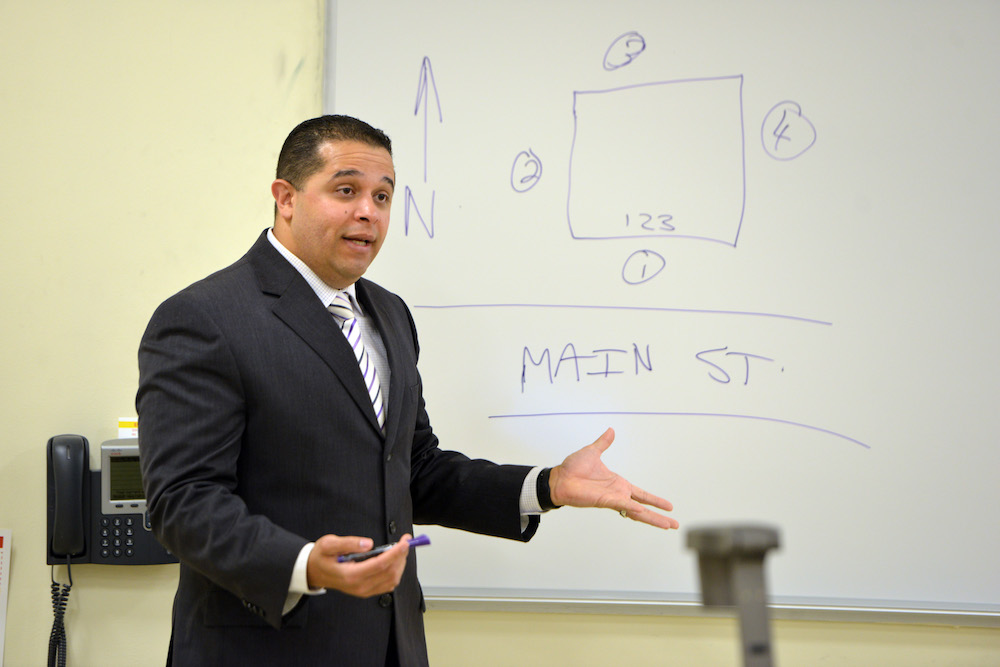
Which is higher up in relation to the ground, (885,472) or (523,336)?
(523,336)

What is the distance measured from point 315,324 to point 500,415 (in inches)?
29.1

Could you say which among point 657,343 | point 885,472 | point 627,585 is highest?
point 657,343

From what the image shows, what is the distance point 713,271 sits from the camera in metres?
2.02

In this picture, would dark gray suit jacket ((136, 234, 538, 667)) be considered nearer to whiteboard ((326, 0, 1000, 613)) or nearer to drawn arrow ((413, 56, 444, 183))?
whiteboard ((326, 0, 1000, 613))

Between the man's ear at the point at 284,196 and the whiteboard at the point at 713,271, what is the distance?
559 mm

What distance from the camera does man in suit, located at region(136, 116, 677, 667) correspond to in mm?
1207

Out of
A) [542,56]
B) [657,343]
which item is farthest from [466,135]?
[657,343]

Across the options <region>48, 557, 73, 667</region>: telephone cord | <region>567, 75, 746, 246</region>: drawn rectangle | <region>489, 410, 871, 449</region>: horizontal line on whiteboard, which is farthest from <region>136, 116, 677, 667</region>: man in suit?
<region>48, 557, 73, 667</region>: telephone cord

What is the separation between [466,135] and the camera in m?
2.08

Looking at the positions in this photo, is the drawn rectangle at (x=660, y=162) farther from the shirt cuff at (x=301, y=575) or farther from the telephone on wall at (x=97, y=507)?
the telephone on wall at (x=97, y=507)

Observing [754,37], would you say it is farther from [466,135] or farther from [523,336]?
[523,336]

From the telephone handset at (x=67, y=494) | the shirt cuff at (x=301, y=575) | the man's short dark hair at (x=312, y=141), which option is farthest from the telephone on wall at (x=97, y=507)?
the shirt cuff at (x=301, y=575)

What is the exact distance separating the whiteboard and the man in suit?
43 cm

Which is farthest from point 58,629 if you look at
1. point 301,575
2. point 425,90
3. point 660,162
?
point 660,162
